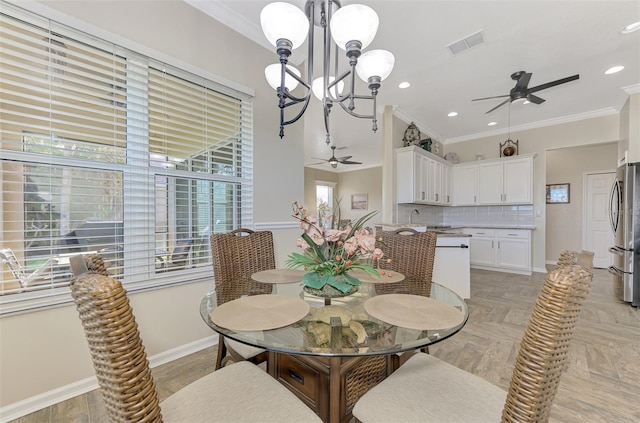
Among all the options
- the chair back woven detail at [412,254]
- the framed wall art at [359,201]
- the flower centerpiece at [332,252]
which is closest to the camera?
the flower centerpiece at [332,252]

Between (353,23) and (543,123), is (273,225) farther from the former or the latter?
(543,123)

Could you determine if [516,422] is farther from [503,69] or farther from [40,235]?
[503,69]

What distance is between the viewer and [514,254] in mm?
4781

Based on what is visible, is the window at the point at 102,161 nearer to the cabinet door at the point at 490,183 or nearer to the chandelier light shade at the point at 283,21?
the chandelier light shade at the point at 283,21

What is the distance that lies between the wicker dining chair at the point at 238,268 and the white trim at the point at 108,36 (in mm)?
1326

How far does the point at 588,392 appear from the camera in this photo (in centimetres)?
167

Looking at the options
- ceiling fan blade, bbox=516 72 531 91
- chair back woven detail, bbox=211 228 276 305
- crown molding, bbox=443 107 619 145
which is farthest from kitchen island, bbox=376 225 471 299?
crown molding, bbox=443 107 619 145

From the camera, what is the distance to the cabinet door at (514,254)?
4.68 meters

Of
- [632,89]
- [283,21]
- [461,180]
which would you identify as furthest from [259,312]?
[461,180]

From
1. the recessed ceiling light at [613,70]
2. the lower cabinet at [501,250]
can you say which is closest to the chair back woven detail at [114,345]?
the recessed ceiling light at [613,70]

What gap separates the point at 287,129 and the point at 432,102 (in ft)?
8.27

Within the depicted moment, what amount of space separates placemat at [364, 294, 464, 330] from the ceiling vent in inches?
102

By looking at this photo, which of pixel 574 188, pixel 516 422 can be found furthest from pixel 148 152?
pixel 574 188

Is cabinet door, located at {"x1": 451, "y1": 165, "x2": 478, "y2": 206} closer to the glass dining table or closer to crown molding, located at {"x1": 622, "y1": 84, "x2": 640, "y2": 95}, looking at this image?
crown molding, located at {"x1": 622, "y1": 84, "x2": 640, "y2": 95}
